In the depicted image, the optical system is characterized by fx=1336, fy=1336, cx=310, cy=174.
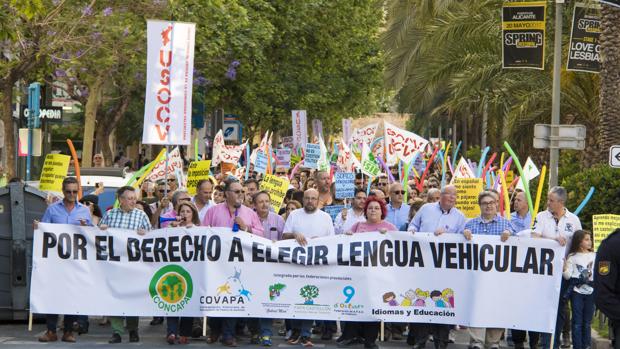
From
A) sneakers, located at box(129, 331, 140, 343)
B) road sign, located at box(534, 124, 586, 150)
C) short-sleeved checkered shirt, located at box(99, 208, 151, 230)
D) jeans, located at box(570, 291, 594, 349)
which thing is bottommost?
sneakers, located at box(129, 331, 140, 343)

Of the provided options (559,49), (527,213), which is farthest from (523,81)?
(527,213)

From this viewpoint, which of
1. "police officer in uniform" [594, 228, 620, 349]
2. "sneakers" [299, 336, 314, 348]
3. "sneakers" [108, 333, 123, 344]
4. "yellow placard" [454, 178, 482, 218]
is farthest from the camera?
"yellow placard" [454, 178, 482, 218]

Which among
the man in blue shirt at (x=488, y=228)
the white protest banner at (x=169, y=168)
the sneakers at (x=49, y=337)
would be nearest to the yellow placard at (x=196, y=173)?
the white protest banner at (x=169, y=168)

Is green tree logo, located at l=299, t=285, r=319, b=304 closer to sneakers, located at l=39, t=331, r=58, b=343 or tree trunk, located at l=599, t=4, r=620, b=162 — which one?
sneakers, located at l=39, t=331, r=58, b=343

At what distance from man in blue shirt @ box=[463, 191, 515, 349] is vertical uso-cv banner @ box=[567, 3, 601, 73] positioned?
31.3 ft

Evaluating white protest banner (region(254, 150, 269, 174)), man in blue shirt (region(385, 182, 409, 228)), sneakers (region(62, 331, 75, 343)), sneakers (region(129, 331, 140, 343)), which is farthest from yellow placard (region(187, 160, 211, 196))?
white protest banner (region(254, 150, 269, 174))

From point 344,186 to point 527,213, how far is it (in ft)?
11.9

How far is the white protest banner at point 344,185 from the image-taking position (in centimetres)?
1738

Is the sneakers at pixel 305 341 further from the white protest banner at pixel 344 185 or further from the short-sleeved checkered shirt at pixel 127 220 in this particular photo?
the white protest banner at pixel 344 185

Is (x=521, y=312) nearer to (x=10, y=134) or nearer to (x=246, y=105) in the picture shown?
(x=10, y=134)

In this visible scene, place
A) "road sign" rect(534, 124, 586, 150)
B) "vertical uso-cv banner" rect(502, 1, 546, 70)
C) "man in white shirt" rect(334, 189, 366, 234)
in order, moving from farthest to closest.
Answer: "vertical uso-cv banner" rect(502, 1, 546, 70), "road sign" rect(534, 124, 586, 150), "man in white shirt" rect(334, 189, 366, 234)

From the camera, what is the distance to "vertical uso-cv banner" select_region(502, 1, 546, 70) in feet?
74.1

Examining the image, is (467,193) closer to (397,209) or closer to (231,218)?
(397,209)

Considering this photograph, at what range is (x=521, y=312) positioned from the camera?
41.8 feet
